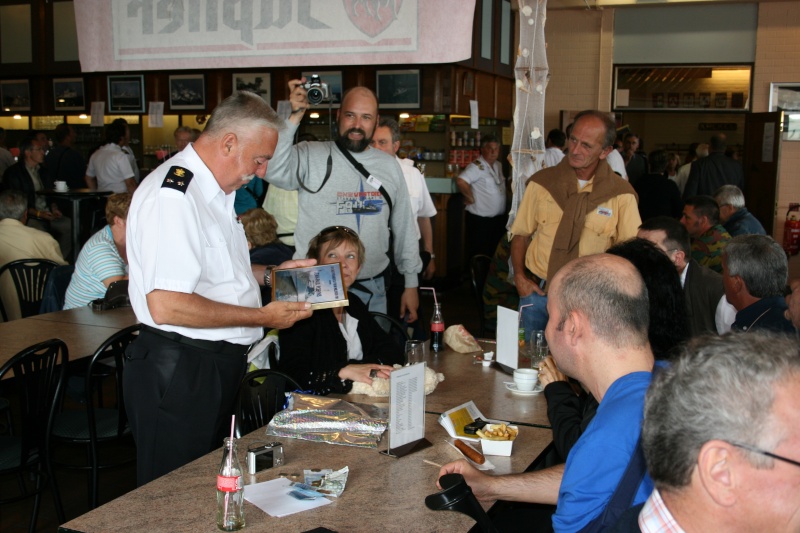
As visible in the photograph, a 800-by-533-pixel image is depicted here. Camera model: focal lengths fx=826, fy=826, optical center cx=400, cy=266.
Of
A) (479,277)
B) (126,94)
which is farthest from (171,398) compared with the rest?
(126,94)

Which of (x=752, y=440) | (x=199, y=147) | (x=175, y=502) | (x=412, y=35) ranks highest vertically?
(x=412, y=35)

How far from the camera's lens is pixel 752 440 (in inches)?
45.0

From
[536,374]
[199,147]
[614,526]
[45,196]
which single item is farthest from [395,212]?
[45,196]

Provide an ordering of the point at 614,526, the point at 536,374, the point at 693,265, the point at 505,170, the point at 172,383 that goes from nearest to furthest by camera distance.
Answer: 1. the point at 614,526
2. the point at 172,383
3. the point at 536,374
4. the point at 693,265
5. the point at 505,170

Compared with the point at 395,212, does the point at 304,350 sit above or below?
below

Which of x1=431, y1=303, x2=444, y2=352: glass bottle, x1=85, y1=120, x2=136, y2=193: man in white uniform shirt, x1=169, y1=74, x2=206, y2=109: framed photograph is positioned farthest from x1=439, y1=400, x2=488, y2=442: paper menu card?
x1=169, y1=74, x2=206, y2=109: framed photograph

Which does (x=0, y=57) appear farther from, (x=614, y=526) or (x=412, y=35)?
(x=614, y=526)

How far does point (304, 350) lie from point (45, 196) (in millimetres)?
7550

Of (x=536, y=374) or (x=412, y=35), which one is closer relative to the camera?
(x=536, y=374)

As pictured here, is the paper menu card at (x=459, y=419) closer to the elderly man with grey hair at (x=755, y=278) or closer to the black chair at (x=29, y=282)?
the elderly man with grey hair at (x=755, y=278)

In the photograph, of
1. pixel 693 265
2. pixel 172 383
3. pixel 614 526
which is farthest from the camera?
pixel 693 265

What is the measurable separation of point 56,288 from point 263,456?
Result: 326cm

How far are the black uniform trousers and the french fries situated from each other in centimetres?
89

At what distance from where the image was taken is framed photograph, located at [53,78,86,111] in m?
11.9
